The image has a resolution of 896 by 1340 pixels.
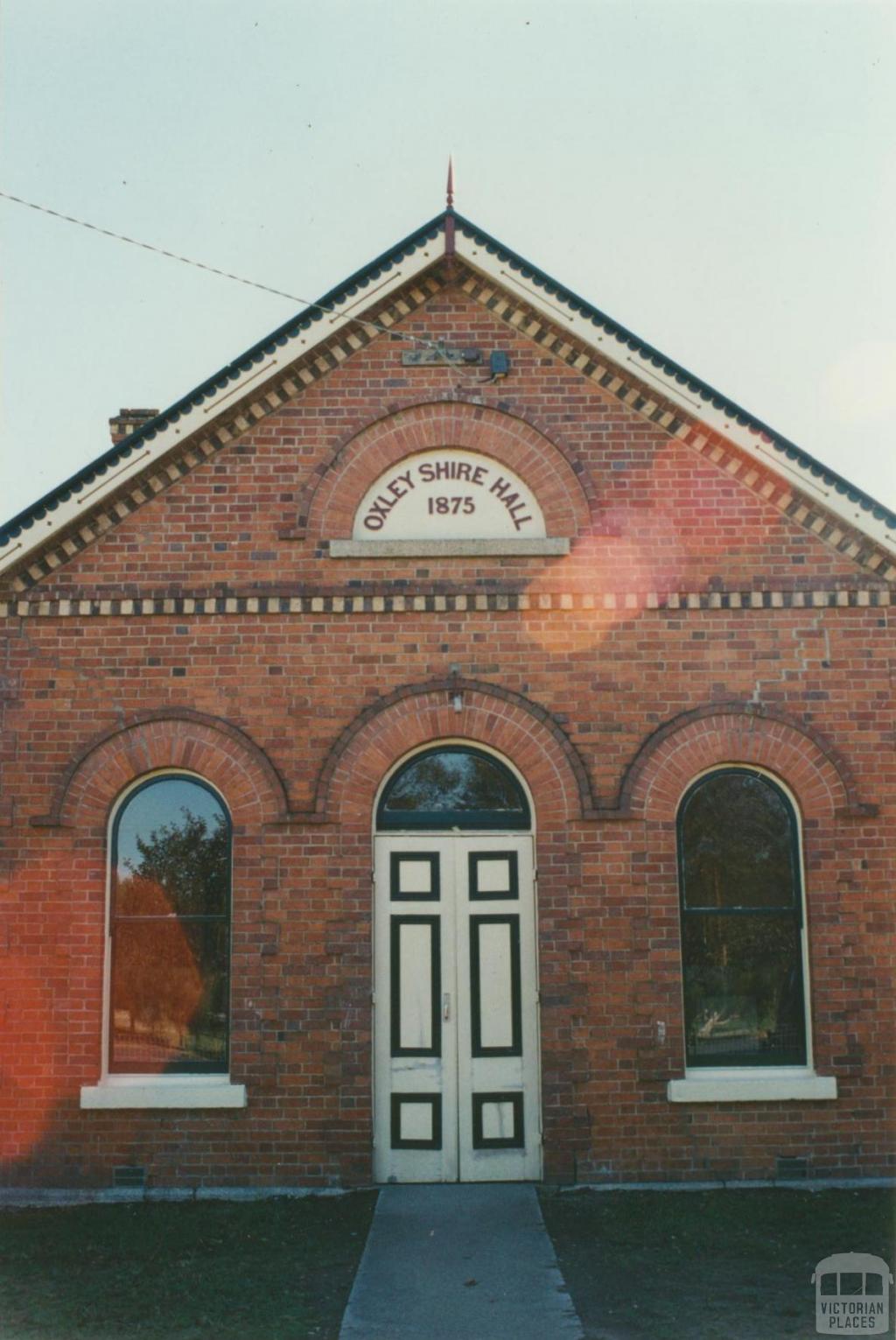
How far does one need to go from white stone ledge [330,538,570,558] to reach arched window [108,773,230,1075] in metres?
2.37

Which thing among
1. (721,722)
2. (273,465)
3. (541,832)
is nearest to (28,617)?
(273,465)

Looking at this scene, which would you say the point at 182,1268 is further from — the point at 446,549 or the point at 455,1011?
the point at 446,549

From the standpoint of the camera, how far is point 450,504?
11422 millimetres

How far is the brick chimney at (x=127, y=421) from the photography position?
44.4 ft

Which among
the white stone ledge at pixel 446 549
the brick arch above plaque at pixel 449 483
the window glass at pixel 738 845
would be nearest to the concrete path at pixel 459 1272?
the window glass at pixel 738 845

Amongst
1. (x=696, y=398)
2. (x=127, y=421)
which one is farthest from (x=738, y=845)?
(x=127, y=421)

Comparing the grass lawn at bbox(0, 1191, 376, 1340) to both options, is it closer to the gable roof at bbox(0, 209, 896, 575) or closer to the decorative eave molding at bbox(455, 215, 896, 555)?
the gable roof at bbox(0, 209, 896, 575)

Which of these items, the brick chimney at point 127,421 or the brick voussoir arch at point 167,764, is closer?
the brick voussoir arch at point 167,764

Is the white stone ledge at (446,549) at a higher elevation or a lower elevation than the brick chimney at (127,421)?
lower

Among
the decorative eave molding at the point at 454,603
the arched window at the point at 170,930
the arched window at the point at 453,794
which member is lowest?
the arched window at the point at 170,930

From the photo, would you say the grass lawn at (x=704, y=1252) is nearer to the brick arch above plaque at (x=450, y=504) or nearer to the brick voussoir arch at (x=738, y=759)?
the brick voussoir arch at (x=738, y=759)

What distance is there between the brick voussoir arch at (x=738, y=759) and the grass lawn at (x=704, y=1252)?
2.99 m

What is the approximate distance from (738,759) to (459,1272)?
15.4ft

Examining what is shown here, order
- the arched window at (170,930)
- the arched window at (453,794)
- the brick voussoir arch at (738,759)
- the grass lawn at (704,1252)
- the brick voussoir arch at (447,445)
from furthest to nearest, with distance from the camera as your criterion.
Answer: the brick voussoir arch at (447,445) < the arched window at (453,794) < the brick voussoir arch at (738,759) < the arched window at (170,930) < the grass lawn at (704,1252)
